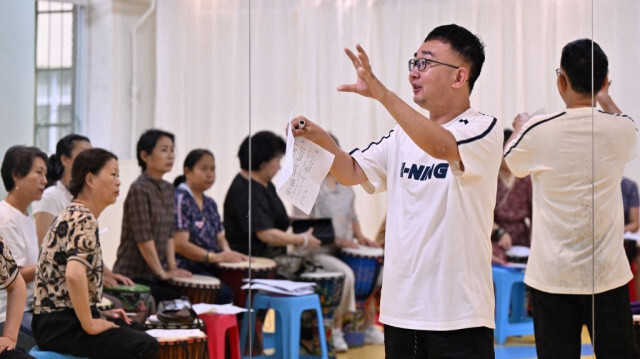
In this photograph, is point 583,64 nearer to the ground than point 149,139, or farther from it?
farther from it

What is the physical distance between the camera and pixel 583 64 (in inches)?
147

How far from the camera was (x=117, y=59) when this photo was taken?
4.44 meters

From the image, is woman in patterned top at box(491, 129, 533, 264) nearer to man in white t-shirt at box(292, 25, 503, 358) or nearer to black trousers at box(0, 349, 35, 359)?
man in white t-shirt at box(292, 25, 503, 358)

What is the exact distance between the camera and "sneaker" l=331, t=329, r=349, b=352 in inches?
165

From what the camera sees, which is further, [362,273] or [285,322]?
[362,273]

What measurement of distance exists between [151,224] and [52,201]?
19.2 inches

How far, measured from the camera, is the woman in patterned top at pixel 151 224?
4461 mm

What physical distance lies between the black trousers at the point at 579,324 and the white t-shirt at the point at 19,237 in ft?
7.17

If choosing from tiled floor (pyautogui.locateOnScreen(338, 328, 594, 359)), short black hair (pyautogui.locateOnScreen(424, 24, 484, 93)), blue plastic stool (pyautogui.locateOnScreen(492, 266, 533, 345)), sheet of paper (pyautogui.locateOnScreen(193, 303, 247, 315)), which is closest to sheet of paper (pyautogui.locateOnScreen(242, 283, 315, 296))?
sheet of paper (pyautogui.locateOnScreen(193, 303, 247, 315))

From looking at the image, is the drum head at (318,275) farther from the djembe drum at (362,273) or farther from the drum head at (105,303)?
the drum head at (105,303)

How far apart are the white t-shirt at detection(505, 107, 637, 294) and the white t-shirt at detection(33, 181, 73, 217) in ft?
6.84

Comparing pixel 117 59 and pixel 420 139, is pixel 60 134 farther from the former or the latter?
pixel 420 139

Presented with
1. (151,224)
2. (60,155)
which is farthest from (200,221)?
(60,155)

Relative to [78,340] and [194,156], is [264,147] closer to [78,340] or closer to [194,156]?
[194,156]
